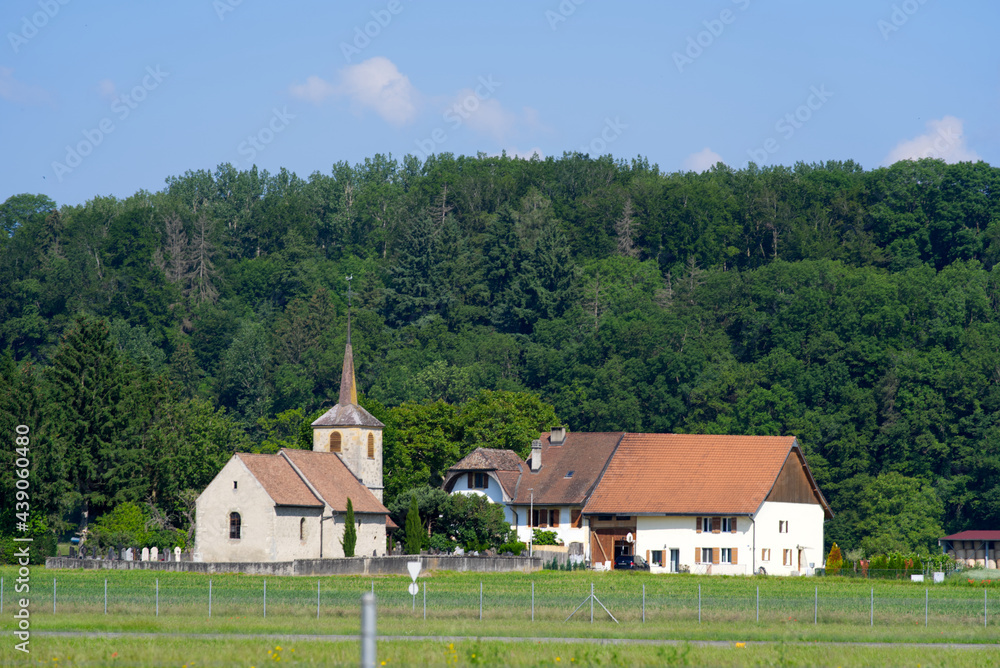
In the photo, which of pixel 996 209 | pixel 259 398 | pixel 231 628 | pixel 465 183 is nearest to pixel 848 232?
pixel 996 209

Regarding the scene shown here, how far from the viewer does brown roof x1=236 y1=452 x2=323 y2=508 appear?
211 ft

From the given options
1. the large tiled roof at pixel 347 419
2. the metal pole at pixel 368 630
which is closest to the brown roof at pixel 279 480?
the large tiled roof at pixel 347 419

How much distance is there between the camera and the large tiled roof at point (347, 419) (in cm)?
7569

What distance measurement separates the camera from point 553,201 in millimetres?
154500

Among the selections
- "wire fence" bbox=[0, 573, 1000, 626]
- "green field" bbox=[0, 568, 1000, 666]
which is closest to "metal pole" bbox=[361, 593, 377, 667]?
"green field" bbox=[0, 568, 1000, 666]

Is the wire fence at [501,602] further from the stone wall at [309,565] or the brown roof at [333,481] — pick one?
the brown roof at [333,481]

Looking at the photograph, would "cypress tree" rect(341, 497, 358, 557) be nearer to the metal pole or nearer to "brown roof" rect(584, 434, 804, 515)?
"brown roof" rect(584, 434, 804, 515)

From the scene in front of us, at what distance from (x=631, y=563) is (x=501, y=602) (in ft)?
95.2

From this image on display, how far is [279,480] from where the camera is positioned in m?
65.8

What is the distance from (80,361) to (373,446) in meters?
16.5

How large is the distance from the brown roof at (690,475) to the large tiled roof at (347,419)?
13102 millimetres

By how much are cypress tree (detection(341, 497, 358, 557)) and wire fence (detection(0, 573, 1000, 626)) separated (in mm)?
14644

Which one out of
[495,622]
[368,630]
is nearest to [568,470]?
[495,622]

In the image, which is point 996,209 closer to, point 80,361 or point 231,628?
point 80,361
